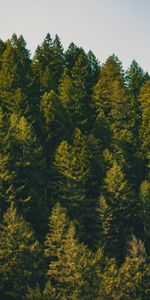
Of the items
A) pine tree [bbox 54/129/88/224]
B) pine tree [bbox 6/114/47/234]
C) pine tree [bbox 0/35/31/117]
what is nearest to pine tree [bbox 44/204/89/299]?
pine tree [bbox 6/114/47/234]

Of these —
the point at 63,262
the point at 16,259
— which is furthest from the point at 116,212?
the point at 16,259

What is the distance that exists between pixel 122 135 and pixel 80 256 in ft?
84.1

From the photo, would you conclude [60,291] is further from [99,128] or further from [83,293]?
[99,128]

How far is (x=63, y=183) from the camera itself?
64625mm

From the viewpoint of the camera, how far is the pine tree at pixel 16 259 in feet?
174

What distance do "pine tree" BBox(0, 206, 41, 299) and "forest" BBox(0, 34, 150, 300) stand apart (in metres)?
0.10

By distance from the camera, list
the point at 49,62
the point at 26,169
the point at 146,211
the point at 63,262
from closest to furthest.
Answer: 1. the point at 63,262
2. the point at 26,169
3. the point at 146,211
4. the point at 49,62

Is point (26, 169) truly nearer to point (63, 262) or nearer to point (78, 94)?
point (63, 262)

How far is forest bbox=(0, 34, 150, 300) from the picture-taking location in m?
53.6

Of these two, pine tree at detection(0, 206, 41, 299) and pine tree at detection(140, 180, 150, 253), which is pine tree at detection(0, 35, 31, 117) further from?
pine tree at detection(0, 206, 41, 299)

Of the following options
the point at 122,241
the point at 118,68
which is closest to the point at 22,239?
the point at 122,241

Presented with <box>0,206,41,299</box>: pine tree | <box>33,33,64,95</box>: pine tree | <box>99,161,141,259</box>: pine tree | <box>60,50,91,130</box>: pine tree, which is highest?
<box>33,33,64,95</box>: pine tree

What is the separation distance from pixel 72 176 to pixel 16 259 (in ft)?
47.8

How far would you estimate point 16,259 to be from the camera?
53219 millimetres
